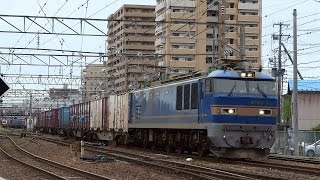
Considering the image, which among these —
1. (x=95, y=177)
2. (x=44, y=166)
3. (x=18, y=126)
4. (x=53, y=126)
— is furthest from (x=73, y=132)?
(x=18, y=126)

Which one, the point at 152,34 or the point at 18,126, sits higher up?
the point at 152,34

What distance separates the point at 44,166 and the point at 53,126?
150 feet

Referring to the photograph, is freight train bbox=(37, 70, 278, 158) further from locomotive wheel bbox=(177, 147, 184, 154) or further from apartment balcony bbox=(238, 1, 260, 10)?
apartment balcony bbox=(238, 1, 260, 10)

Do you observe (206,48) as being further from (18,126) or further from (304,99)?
(18,126)

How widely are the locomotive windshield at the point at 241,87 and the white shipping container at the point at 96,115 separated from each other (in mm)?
20554

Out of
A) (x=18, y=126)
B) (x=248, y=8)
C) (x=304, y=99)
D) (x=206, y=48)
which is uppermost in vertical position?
(x=248, y=8)

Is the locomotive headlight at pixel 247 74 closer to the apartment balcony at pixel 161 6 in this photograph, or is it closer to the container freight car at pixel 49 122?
the container freight car at pixel 49 122

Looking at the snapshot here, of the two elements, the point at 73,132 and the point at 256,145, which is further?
the point at 73,132

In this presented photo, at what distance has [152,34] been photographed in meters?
110

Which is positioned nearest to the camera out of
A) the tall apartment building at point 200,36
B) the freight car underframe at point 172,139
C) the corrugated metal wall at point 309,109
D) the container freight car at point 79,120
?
the freight car underframe at point 172,139

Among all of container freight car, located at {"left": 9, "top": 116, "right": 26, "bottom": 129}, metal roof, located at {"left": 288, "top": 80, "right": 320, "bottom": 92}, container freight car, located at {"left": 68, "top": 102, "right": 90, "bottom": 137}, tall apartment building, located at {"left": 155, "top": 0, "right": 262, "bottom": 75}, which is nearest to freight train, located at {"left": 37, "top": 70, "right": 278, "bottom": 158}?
container freight car, located at {"left": 68, "top": 102, "right": 90, "bottom": 137}

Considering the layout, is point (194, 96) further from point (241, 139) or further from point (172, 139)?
point (172, 139)

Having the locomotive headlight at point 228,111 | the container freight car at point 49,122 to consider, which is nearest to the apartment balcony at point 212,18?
the container freight car at point 49,122

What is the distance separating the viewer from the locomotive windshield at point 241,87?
20844mm
